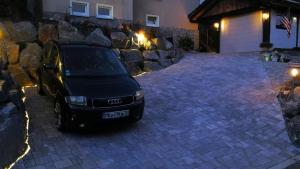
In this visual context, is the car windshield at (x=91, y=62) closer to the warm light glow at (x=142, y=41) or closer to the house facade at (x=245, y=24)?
the warm light glow at (x=142, y=41)

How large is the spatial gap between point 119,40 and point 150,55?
167cm

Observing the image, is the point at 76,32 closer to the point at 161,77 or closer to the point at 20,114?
the point at 161,77

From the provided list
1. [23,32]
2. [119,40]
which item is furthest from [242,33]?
[23,32]

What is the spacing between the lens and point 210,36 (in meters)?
21.2

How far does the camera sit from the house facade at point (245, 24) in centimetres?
1738

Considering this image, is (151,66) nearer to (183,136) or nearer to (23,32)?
(23,32)

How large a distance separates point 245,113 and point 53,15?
9.77m

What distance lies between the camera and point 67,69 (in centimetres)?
702

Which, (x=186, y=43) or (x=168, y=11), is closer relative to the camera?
(x=168, y=11)

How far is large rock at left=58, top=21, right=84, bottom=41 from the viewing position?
40.5ft

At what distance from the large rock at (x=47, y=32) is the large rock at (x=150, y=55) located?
4004 millimetres

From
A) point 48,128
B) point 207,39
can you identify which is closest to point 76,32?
point 48,128

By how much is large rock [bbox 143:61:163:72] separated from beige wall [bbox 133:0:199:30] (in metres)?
4.50

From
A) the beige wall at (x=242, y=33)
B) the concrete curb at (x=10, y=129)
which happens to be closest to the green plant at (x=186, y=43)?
the beige wall at (x=242, y=33)
